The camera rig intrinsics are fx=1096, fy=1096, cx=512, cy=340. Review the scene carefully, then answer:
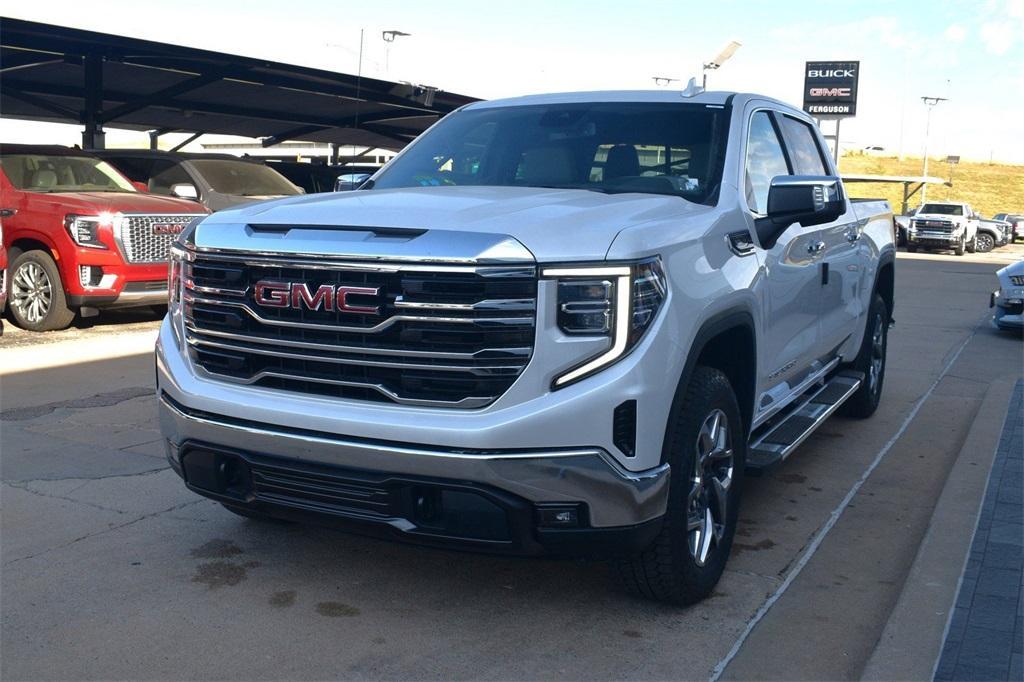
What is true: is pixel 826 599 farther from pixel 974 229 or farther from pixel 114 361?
pixel 974 229

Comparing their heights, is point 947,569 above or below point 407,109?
below

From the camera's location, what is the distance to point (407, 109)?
2647cm

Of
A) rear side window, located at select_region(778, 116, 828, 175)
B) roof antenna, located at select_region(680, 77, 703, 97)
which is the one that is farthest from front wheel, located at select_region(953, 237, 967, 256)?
roof antenna, located at select_region(680, 77, 703, 97)

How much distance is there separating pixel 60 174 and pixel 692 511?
1001 centimetres

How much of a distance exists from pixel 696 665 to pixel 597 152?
2.35 m

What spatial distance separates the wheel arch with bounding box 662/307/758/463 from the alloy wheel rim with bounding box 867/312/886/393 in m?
3.21

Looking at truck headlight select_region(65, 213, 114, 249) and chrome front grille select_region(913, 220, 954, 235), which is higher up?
truck headlight select_region(65, 213, 114, 249)

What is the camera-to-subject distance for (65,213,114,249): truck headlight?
10492 mm

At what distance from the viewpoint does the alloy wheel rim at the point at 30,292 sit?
10656mm

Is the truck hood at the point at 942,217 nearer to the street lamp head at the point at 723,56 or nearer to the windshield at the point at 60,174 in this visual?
the street lamp head at the point at 723,56

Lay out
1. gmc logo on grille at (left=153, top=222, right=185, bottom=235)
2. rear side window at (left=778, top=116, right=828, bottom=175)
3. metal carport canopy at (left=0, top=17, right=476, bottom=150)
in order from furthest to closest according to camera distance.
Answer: metal carport canopy at (left=0, top=17, right=476, bottom=150) < gmc logo on grille at (left=153, top=222, right=185, bottom=235) < rear side window at (left=778, top=116, right=828, bottom=175)

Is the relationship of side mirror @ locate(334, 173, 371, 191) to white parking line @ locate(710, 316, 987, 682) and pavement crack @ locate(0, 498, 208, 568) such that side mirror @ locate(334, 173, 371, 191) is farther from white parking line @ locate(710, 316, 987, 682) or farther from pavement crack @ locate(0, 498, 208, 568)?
white parking line @ locate(710, 316, 987, 682)

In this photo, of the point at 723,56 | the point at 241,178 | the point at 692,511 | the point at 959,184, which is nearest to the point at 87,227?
the point at 241,178

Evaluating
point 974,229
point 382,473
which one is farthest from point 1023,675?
point 974,229
